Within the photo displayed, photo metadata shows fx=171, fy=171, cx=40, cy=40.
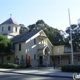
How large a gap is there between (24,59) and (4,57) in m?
7.21

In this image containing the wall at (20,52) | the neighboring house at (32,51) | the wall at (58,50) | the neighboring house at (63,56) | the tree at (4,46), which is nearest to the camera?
→ the tree at (4,46)

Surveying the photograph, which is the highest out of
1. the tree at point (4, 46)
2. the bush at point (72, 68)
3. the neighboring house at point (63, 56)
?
the tree at point (4, 46)

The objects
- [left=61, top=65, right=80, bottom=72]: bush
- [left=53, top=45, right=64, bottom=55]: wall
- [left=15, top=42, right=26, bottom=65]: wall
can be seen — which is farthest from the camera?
[left=53, top=45, right=64, bottom=55]: wall

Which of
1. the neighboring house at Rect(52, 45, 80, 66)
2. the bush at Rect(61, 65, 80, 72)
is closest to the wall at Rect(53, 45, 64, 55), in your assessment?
the neighboring house at Rect(52, 45, 80, 66)

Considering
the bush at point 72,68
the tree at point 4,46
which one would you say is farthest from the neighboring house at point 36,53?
the bush at point 72,68

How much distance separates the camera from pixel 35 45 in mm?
41688

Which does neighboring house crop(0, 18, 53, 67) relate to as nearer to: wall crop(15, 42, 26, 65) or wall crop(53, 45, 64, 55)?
wall crop(15, 42, 26, 65)

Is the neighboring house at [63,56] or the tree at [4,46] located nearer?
the tree at [4,46]

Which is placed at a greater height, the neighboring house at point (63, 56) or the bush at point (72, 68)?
the neighboring house at point (63, 56)

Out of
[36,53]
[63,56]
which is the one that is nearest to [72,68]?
[36,53]

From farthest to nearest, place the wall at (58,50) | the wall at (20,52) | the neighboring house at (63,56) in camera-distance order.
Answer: the wall at (58,50)
the neighboring house at (63,56)
the wall at (20,52)

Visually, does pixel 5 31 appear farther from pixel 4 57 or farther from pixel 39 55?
pixel 39 55

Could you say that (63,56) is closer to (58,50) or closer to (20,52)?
(58,50)

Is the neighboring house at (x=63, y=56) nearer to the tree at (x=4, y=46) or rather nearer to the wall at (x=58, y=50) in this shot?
the wall at (x=58, y=50)
